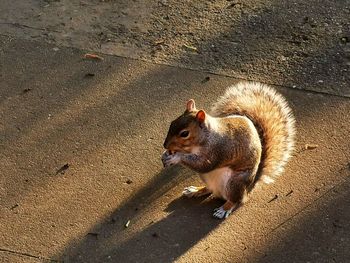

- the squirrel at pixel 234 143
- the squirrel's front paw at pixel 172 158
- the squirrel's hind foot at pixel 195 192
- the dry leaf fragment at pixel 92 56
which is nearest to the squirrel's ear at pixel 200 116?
the squirrel at pixel 234 143

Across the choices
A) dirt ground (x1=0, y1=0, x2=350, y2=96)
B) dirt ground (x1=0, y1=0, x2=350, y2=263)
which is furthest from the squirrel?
dirt ground (x1=0, y1=0, x2=350, y2=96)

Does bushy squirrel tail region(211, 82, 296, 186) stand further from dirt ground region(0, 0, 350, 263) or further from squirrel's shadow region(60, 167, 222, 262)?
squirrel's shadow region(60, 167, 222, 262)

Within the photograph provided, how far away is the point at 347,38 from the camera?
16.3ft

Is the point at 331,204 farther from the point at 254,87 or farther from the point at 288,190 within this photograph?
the point at 254,87

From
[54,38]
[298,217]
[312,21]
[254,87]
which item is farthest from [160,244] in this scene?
[312,21]

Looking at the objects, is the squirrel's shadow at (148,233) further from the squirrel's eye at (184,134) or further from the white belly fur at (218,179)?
the squirrel's eye at (184,134)

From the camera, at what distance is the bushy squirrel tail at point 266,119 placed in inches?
148

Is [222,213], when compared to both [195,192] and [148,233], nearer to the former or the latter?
[195,192]

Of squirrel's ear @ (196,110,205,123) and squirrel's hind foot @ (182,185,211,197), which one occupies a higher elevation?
squirrel's ear @ (196,110,205,123)

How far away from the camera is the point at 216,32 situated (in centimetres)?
507

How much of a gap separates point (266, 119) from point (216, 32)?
1.46m

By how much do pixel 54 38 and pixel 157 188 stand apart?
5.54ft

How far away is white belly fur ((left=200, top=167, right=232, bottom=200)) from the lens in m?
3.63

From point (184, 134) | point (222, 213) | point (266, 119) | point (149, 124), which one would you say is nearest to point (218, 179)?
point (222, 213)
